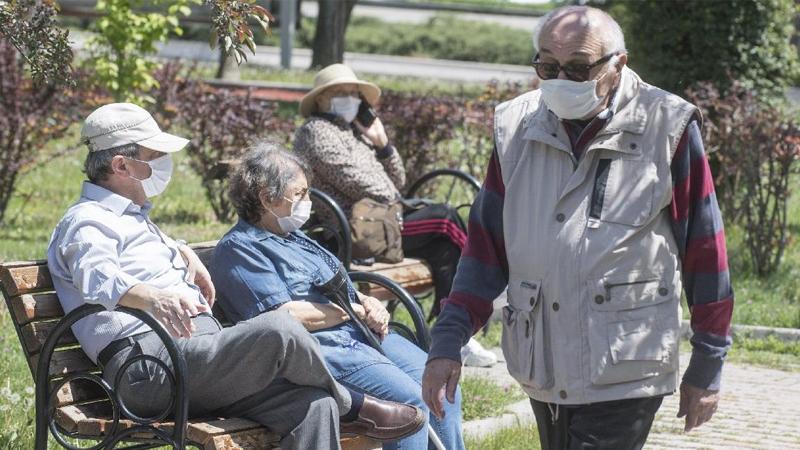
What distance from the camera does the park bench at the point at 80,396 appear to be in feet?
13.3

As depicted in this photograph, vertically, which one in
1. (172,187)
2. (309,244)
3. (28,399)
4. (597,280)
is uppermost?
(597,280)

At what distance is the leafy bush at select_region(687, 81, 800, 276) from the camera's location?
30.7 ft

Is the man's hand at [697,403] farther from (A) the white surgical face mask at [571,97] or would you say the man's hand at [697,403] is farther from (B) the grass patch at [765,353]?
(B) the grass patch at [765,353]

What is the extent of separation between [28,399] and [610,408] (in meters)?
3.16

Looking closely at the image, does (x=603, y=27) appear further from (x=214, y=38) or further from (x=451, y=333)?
(x=214, y=38)

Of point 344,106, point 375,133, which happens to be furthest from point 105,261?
point 375,133

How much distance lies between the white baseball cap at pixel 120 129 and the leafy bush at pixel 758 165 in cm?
589

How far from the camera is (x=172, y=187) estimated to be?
41.4 ft

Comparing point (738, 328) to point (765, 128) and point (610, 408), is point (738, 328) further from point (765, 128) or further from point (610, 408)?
point (610, 408)

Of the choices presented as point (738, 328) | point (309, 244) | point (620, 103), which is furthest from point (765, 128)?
point (620, 103)

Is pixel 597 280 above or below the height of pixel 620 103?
below

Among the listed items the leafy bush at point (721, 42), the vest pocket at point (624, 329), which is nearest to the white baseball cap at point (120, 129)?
the vest pocket at point (624, 329)

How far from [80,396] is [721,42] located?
8703 mm

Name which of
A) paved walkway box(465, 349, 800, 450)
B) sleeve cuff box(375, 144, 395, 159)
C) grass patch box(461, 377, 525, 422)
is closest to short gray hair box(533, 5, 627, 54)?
paved walkway box(465, 349, 800, 450)
